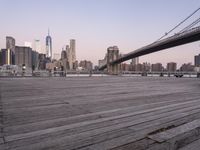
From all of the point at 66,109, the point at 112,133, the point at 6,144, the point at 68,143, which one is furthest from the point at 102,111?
the point at 6,144

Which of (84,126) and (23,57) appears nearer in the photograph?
(84,126)

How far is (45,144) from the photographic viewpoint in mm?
2525

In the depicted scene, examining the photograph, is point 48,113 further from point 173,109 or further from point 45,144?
point 173,109

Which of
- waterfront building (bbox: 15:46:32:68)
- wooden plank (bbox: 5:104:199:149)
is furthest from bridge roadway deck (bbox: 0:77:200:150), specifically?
waterfront building (bbox: 15:46:32:68)

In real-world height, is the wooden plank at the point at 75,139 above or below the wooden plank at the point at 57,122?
below

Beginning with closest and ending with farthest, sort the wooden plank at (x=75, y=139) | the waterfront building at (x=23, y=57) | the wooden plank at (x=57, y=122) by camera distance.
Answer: the wooden plank at (x=75, y=139) → the wooden plank at (x=57, y=122) → the waterfront building at (x=23, y=57)

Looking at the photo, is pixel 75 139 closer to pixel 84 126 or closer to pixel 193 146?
pixel 84 126

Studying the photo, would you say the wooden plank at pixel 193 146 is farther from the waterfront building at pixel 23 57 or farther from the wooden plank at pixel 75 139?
the waterfront building at pixel 23 57

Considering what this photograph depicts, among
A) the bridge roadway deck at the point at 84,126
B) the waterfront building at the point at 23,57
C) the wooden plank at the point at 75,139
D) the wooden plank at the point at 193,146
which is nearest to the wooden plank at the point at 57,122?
the bridge roadway deck at the point at 84,126

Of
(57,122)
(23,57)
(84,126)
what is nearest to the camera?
(84,126)

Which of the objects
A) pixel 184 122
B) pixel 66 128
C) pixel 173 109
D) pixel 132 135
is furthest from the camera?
pixel 173 109

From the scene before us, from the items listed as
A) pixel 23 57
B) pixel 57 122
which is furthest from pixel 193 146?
pixel 23 57

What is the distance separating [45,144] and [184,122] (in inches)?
92.0

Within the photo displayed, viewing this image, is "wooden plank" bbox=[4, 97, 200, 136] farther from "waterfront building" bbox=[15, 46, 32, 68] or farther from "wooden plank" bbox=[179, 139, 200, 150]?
"waterfront building" bbox=[15, 46, 32, 68]
